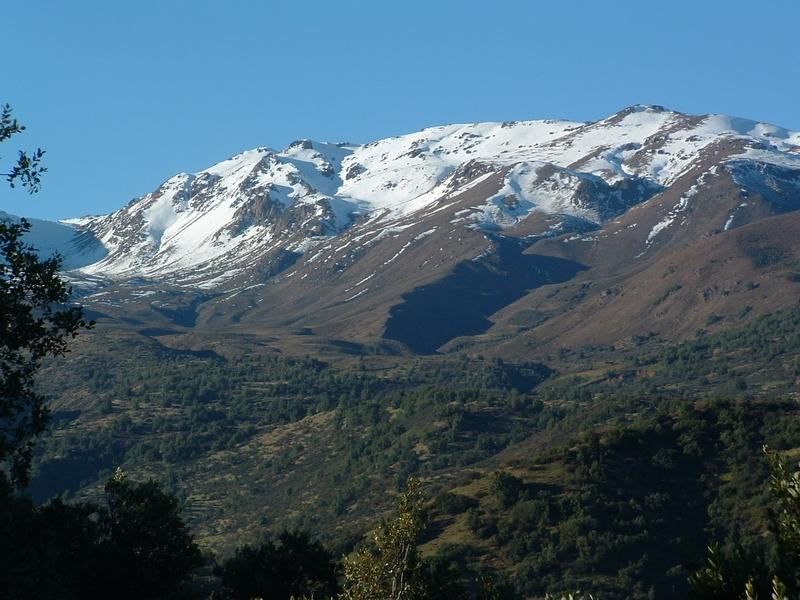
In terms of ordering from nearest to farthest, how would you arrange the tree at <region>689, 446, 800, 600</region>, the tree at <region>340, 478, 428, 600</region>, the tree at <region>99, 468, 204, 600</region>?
the tree at <region>689, 446, 800, 600</region> → the tree at <region>340, 478, 428, 600</region> → the tree at <region>99, 468, 204, 600</region>

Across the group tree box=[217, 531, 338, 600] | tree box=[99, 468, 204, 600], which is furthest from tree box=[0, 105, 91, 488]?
tree box=[217, 531, 338, 600]

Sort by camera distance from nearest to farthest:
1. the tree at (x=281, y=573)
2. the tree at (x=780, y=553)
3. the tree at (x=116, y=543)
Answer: the tree at (x=780, y=553) → the tree at (x=116, y=543) → the tree at (x=281, y=573)

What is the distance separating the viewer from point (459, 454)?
533ft

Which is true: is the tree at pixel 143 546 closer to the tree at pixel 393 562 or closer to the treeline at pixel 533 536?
the treeline at pixel 533 536

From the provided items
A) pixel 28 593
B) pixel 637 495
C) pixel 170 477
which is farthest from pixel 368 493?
pixel 28 593

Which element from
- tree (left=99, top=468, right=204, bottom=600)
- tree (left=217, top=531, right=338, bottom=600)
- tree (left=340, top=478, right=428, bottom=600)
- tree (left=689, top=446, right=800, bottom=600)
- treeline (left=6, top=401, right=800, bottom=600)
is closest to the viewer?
tree (left=689, top=446, right=800, bottom=600)

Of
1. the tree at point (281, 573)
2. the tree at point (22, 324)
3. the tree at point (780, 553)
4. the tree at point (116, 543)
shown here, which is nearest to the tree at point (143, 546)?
the tree at point (116, 543)

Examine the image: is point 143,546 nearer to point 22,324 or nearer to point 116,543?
point 116,543

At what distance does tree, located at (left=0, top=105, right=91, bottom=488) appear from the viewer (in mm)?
31297

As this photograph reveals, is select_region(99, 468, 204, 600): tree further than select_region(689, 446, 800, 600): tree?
Yes

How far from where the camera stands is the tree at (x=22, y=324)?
31297mm

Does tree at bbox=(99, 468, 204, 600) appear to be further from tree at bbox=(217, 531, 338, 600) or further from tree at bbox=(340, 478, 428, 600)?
tree at bbox=(340, 478, 428, 600)

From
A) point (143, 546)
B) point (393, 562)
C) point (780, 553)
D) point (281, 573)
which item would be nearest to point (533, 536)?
point (281, 573)

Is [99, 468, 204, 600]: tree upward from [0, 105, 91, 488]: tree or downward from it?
downward
